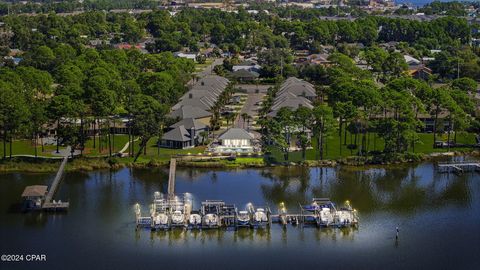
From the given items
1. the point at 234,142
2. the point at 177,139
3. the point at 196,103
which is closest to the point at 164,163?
the point at 177,139

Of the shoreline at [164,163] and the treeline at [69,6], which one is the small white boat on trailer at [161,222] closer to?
the shoreline at [164,163]

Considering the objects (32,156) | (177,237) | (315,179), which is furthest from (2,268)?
(315,179)

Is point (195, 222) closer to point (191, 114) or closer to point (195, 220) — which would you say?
point (195, 220)

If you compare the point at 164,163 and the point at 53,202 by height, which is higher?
the point at 164,163

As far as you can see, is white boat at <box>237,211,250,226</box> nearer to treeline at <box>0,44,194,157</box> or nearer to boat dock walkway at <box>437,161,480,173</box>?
treeline at <box>0,44,194,157</box>

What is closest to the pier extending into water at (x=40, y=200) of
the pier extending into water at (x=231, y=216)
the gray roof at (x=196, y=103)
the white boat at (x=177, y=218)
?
the pier extending into water at (x=231, y=216)

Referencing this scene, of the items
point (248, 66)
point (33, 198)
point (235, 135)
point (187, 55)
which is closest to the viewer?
point (33, 198)

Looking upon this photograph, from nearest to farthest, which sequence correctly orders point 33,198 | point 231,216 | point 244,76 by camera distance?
1. point 231,216
2. point 33,198
3. point 244,76

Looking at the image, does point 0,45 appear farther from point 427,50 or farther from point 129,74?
point 427,50
